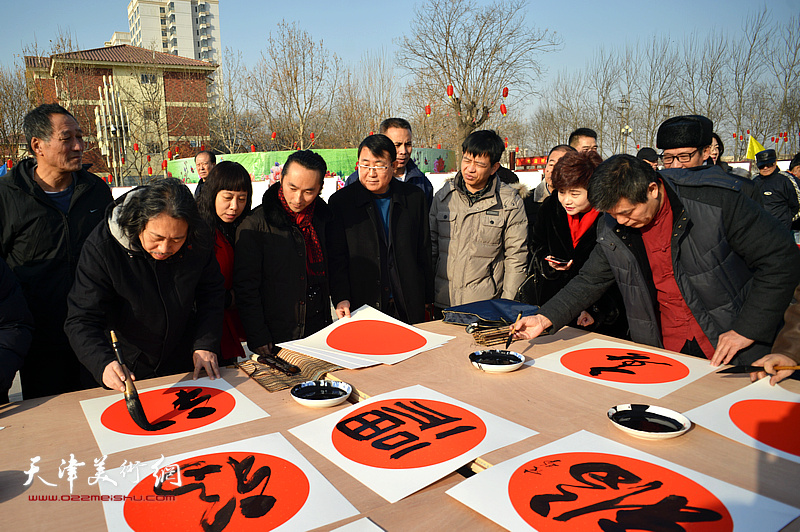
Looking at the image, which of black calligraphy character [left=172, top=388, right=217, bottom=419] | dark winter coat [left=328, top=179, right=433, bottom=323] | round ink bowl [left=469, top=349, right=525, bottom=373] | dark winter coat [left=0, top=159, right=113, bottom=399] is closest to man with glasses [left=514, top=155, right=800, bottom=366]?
round ink bowl [left=469, top=349, right=525, bottom=373]

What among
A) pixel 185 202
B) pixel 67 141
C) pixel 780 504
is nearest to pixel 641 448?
pixel 780 504

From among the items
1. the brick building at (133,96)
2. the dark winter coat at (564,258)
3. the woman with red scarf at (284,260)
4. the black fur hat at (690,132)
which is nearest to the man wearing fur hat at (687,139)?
the black fur hat at (690,132)

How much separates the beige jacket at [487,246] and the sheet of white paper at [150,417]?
1576 mm

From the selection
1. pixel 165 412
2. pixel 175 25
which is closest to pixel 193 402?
pixel 165 412

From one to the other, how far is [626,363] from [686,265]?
0.46 metres

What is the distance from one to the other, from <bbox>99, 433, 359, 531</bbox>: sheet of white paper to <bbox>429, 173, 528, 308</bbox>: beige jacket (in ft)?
6.05

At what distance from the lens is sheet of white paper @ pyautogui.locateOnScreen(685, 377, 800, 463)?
1.20 m

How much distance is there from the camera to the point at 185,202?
1.70 meters

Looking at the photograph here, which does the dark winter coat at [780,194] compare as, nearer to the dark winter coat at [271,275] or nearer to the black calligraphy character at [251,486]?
the dark winter coat at [271,275]

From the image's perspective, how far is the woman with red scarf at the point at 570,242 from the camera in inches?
94.5

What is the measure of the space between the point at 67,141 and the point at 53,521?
1.99 metres

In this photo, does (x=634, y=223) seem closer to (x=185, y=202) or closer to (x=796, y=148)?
(x=185, y=202)

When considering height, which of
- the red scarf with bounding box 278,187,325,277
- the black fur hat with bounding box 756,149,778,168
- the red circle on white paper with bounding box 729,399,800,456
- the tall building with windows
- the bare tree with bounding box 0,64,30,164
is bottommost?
the red circle on white paper with bounding box 729,399,800,456

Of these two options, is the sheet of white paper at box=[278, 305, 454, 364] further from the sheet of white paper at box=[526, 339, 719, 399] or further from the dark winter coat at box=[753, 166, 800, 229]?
the dark winter coat at box=[753, 166, 800, 229]
